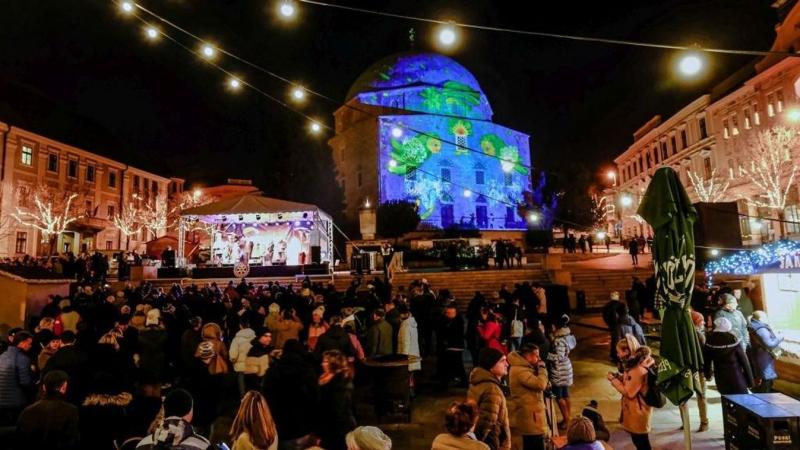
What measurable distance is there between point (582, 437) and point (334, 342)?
3757 millimetres

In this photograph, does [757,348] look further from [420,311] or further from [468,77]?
[468,77]

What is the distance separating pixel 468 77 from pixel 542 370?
56.7 m

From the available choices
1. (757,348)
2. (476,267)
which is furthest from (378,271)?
(757,348)

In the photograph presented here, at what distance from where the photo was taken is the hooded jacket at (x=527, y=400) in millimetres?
4715

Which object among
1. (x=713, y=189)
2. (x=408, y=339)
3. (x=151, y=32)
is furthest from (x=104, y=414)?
(x=713, y=189)

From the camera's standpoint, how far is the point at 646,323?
36.2 ft

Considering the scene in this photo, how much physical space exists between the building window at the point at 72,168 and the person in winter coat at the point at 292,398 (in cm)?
4093

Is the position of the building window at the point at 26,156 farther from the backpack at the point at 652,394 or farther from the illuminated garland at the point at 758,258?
the illuminated garland at the point at 758,258

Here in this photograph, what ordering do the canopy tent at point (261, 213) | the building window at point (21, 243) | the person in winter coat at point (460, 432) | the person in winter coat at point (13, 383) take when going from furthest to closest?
1. the building window at point (21, 243)
2. the canopy tent at point (261, 213)
3. the person in winter coat at point (13, 383)
4. the person in winter coat at point (460, 432)

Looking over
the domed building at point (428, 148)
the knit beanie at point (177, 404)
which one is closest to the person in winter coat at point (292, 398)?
the knit beanie at point (177, 404)

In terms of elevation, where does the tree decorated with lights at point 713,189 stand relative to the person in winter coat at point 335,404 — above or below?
above

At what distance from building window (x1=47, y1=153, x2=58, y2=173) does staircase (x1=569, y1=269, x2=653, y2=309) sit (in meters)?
37.3

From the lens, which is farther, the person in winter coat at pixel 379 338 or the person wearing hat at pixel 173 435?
the person in winter coat at pixel 379 338

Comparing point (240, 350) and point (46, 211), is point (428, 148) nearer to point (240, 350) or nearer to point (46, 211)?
point (46, 211)
